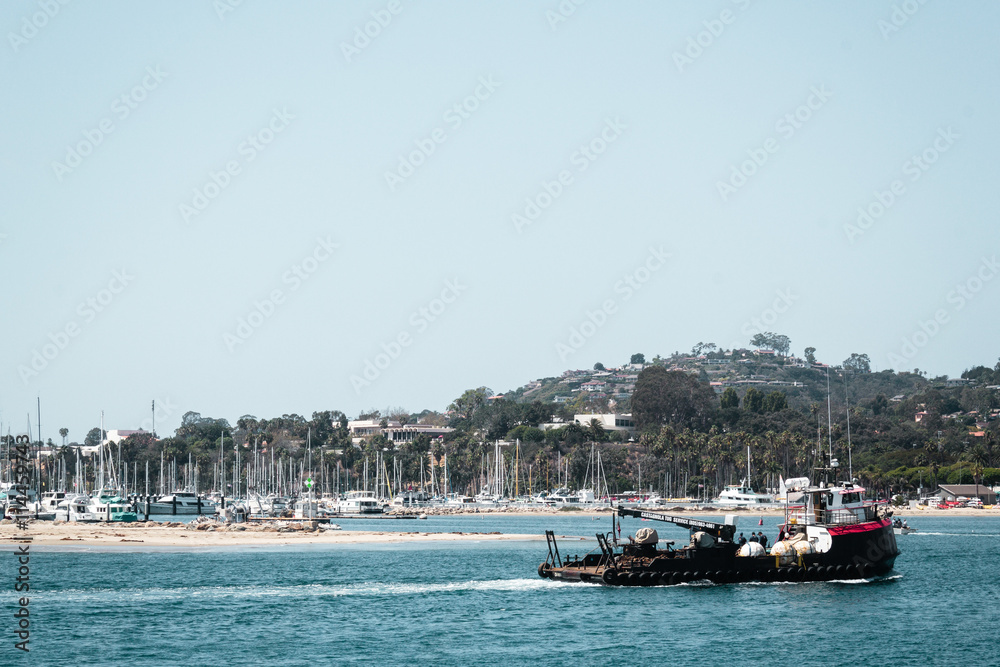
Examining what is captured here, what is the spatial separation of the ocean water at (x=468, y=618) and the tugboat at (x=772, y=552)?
2.93ft

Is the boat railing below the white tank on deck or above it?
above

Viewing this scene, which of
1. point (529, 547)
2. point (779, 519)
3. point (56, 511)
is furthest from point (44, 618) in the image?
point (779, 519)

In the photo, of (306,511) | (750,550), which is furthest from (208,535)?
(750,550)

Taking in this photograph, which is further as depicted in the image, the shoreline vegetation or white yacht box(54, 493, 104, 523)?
white yacht box(54, 493, 104, 523)

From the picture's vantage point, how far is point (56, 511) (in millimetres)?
156375

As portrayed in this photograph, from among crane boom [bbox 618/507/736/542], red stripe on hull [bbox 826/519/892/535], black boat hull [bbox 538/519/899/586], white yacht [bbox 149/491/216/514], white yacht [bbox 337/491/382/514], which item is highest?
crane boom [bbox 618/507/736/542]

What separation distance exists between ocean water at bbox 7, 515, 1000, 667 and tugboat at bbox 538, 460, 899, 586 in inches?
35.2

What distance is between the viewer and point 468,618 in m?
58.1

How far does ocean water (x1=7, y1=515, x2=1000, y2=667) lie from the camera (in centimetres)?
4881

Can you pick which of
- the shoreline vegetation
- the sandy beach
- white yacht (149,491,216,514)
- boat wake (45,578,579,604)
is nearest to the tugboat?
boat wake (45,578,579,604)

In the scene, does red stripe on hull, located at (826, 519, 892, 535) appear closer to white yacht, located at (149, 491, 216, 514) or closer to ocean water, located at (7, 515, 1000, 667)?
ocean water, located at (7, 515, 1000, 667)

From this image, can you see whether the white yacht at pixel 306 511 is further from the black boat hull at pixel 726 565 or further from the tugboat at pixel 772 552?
the black boat hull at pixel 726 565

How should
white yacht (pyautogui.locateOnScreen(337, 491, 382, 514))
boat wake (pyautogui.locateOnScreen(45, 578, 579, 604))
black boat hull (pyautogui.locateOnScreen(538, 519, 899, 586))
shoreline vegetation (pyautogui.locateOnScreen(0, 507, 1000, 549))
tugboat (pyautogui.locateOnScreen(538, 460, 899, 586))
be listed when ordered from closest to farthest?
boat wake (pyautogui.locateOnScreen(45, 578, 579, 604))
black boat hull (pyautogui.locateOnScreen(538, 519, 899, 586))
tugboat (pyautogui.locateOnScreen(538, 460, 899, 586))
shoreline vegetation (pyautogui.locateOnScreen(0, 507, 1000, 549))
white yacht (pyautogui.locateOnScreen(337, 491, 382, 514))

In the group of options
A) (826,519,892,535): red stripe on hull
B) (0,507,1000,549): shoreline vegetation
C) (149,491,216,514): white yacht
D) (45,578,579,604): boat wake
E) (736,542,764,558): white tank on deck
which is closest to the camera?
(45,578,579,604): boat wake
